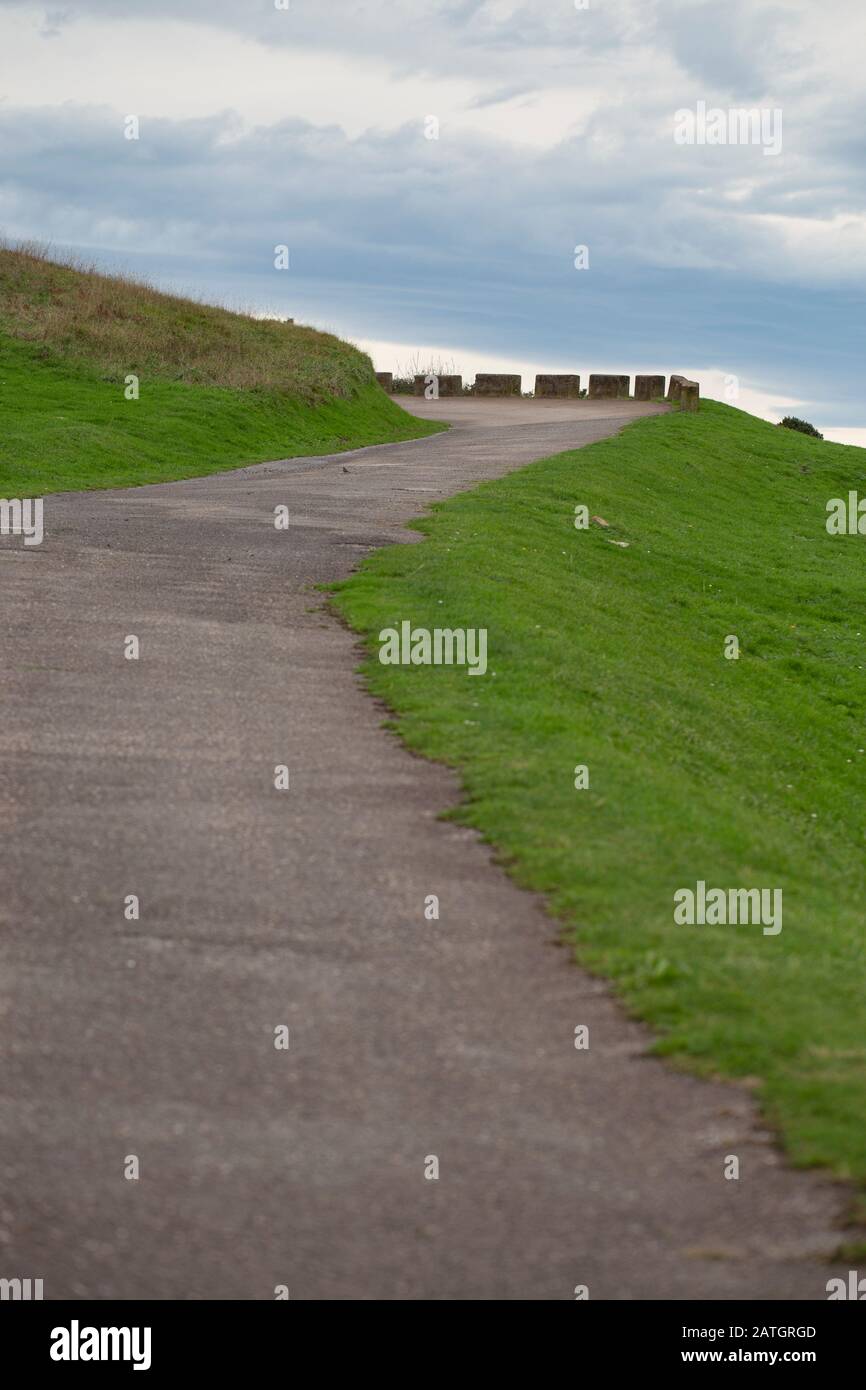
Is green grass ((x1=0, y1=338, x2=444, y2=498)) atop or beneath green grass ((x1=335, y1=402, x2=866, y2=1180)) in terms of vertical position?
atop

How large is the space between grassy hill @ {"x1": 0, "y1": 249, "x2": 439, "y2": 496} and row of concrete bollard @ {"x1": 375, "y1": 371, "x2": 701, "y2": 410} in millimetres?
8625

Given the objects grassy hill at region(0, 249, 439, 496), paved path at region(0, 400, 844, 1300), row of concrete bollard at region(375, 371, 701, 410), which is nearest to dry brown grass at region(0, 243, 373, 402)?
grassy hill at region(0, 249, 439, 496)

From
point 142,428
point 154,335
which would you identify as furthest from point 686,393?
point 142,428

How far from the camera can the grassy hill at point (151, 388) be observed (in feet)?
105

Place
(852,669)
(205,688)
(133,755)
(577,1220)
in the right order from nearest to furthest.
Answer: (577,1220)
(133,755)
(205,688)
(852,669)

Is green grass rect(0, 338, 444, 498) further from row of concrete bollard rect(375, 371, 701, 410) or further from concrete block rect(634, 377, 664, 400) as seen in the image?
concrete block rect(634, 377, 664, 400)

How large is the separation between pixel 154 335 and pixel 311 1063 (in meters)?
42.3

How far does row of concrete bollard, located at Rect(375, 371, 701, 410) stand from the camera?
2468 inches

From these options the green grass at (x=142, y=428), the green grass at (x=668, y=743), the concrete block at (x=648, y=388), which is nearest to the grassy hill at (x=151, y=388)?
the green grass at (x=142, y=428)

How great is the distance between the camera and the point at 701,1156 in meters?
5.43

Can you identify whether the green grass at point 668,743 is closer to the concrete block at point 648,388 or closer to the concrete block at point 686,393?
the concrete block at point 686,393

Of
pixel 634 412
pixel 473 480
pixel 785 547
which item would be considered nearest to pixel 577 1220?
pixel 473 480

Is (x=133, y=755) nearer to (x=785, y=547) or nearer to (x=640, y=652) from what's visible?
(x=640, y=652)

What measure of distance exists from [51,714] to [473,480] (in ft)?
65.0
